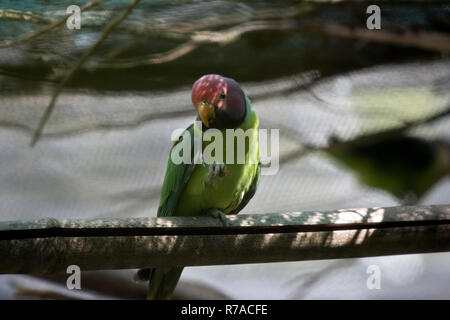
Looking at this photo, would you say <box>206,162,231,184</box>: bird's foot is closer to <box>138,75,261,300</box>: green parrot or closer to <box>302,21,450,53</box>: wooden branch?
<box>138,75,261,300</box>: green parrot

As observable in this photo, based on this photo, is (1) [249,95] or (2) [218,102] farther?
(1) [249,95]

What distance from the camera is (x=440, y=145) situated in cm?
165

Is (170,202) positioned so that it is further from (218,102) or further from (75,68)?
(75,68)

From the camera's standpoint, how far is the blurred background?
1284 millimetres

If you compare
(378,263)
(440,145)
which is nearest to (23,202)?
(378,263)

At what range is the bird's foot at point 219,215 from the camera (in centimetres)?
94

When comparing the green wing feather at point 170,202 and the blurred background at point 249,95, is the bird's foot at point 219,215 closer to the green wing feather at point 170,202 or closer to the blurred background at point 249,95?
the green wing feather at point 170,202

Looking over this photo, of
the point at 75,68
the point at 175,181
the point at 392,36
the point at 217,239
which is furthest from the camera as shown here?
the point at 392,36

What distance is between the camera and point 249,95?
1.47 meters

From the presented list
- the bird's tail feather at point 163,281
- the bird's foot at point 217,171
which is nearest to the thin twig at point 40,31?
the bird's foot at point 217,171

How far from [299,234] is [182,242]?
217 millimetres

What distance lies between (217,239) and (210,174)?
0.25 metres

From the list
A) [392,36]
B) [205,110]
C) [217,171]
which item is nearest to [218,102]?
[205,110]

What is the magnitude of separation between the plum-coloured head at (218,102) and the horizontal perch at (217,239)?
23 centimetres
